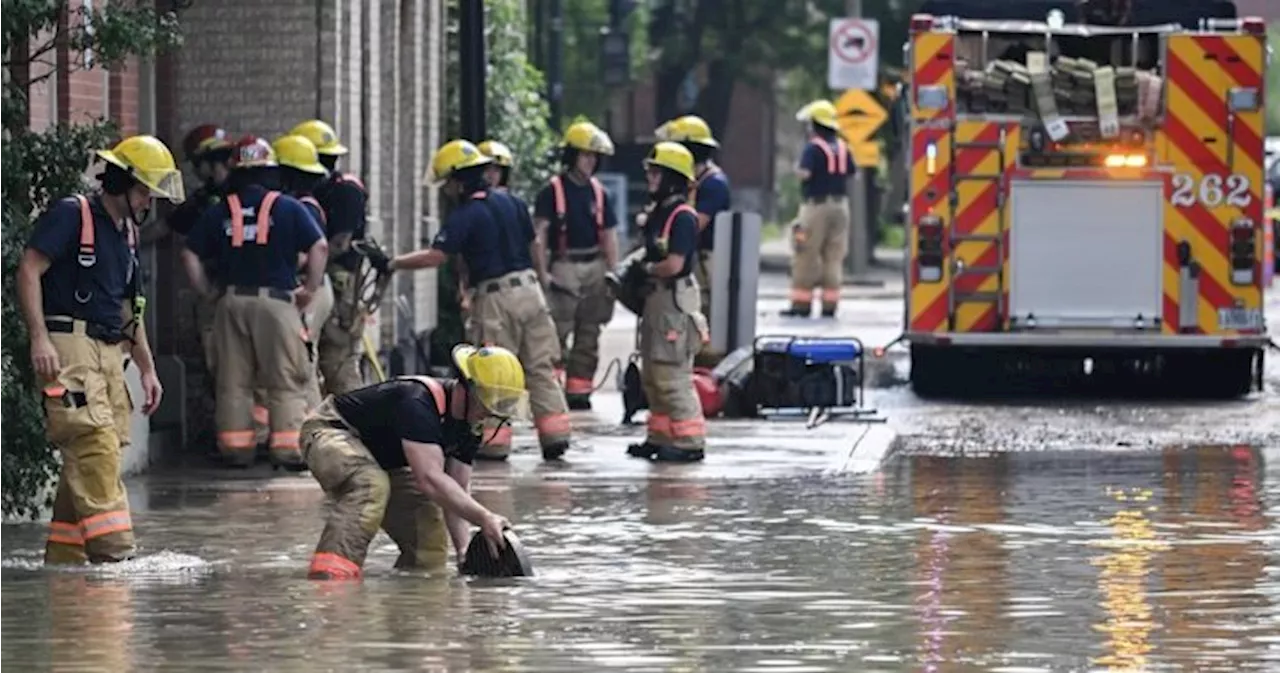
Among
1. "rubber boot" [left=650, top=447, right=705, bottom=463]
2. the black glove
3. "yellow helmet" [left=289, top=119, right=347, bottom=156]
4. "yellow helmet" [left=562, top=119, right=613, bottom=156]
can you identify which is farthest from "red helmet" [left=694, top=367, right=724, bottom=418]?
"yellow helmet" [left=289, top=119, right=347, bottom=156]

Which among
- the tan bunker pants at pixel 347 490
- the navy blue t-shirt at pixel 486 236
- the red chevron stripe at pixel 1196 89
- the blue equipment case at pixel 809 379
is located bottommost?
the blue equipment case at pixel 809 379

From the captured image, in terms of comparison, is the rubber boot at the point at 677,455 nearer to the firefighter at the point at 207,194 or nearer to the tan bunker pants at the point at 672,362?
the tan bunker pants at the point at 672,362

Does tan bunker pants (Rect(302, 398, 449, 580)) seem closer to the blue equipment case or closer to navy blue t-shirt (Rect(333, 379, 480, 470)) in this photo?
navy blue t-shirt (Rect(333, 379, 480, 470))

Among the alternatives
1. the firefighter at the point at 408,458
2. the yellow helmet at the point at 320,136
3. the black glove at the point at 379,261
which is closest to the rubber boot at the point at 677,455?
the black glove at the point at 379,261

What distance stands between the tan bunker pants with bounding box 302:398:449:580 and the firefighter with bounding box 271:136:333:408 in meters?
4.94

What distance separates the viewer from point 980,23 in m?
22.6

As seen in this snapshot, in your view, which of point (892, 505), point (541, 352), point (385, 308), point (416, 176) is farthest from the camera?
point (416, 176)

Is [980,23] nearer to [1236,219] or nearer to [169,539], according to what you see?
[1236,219]

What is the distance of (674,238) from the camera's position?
1798 centimetres

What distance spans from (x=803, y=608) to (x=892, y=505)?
4.11 m

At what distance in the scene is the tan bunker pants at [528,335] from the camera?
18078mm

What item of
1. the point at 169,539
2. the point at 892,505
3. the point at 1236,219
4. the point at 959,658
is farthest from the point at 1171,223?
the point at 959,658

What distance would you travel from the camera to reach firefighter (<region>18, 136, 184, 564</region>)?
12.9 metres

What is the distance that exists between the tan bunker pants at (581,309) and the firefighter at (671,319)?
325 cm
